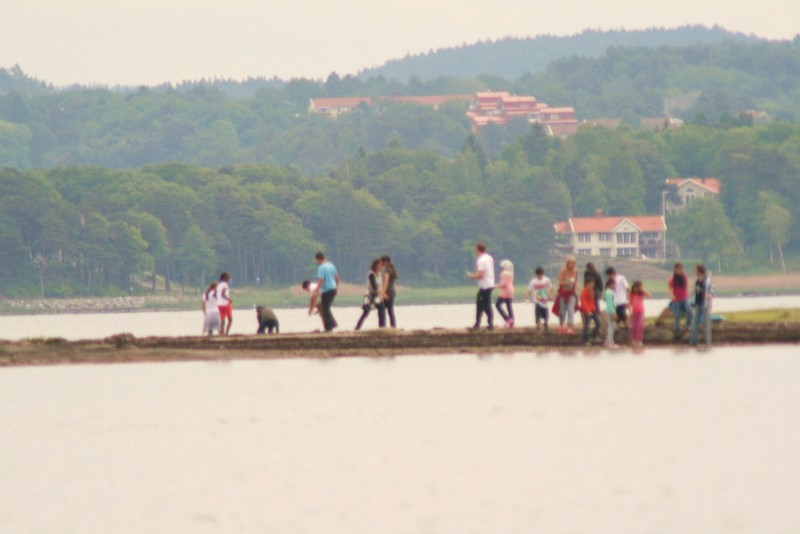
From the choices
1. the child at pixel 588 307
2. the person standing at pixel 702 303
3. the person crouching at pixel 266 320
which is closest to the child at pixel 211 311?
the person crouching at pixel 266 320

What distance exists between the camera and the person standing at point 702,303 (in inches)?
1539

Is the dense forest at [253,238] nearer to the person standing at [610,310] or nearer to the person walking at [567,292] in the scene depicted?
the person walking at [567,292]

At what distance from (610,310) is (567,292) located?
109cm

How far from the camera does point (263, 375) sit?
41.0 metres

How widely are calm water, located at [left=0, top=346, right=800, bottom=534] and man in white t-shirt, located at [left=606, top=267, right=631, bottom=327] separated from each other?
1.06 meters

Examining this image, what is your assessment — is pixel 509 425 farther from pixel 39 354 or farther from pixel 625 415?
pixel 39 354

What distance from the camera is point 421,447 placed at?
2834cm

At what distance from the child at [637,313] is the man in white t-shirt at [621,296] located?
34 cm

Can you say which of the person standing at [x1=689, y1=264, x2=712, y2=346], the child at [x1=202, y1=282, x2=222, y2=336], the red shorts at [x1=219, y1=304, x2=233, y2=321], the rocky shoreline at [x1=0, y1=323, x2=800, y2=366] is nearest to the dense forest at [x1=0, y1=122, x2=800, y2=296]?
the child at [x1=202, y1=282, x2=222, y2=336]

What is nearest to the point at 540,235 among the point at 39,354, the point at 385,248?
the point at 385,248

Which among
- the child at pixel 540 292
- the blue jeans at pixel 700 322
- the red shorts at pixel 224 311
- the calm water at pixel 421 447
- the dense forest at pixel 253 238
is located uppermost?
the dense forest at pixel 253 238

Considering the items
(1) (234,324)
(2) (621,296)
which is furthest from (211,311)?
(1) (234,324)

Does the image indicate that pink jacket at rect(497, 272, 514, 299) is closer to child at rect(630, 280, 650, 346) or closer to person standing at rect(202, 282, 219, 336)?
child at rect(630, 280, 650, 346)

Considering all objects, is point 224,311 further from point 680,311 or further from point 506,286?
point 680,311
